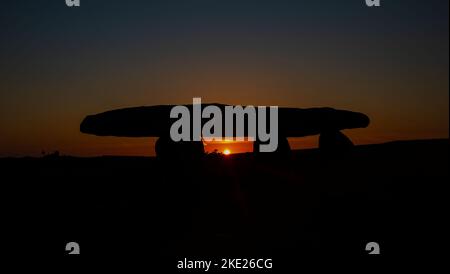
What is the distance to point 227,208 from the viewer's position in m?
11.1

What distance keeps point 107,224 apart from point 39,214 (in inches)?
68.2

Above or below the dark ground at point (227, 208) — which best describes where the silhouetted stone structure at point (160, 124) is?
above

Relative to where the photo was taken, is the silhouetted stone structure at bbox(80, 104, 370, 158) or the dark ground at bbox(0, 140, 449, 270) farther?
the silhouetted stone structure at bbox(80, 104, 370, 158)

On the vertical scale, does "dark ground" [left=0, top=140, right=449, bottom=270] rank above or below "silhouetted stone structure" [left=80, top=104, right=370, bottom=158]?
below

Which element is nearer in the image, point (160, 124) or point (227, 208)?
point (227, 208)

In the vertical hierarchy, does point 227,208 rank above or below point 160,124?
below

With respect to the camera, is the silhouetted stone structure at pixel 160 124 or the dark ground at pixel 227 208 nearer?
the dark ground at pixel 227 208

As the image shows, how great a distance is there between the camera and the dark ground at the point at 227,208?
820cm

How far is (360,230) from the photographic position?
29.6ft

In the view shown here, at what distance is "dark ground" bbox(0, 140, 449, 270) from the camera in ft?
26.9
